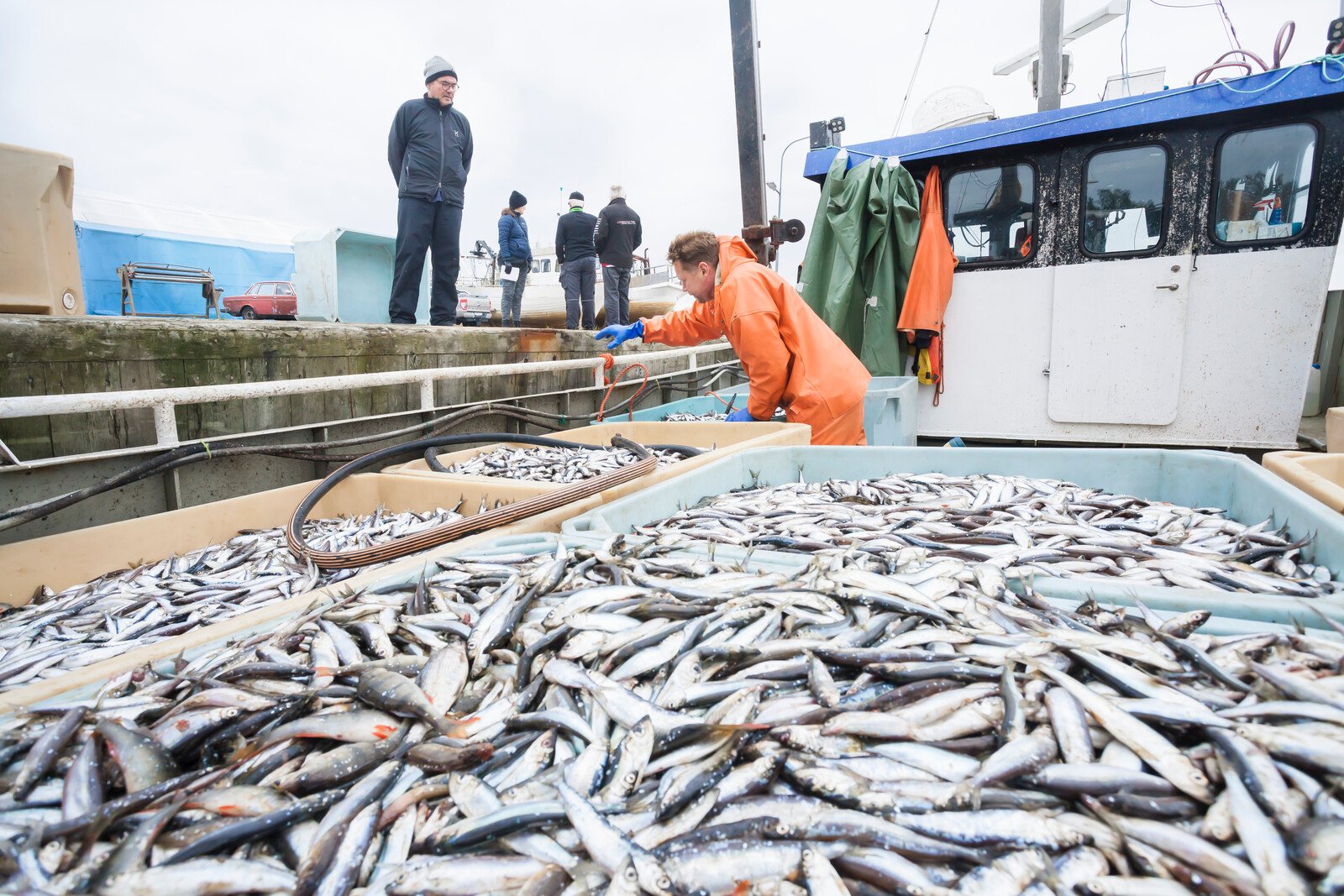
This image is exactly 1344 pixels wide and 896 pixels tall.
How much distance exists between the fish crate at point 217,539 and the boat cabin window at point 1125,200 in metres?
5.53

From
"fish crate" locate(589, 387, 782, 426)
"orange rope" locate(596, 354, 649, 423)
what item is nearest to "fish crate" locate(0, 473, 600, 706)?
"orange rope" locate(596, 354, 649, 423)

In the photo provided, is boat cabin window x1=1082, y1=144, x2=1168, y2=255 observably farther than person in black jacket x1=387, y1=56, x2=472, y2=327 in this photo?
No

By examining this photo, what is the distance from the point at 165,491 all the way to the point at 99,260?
56.9 ft

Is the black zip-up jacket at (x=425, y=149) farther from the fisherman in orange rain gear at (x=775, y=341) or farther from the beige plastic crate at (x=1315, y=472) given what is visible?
the beige plastic crate at (x=1315, y=472)

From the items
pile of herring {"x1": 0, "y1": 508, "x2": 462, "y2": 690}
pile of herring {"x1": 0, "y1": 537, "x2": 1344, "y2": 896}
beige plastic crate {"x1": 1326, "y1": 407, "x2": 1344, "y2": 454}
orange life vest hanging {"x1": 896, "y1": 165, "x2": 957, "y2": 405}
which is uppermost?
orange life vest hanging {"x1": 896, "y1": 165, "x2": 957, "y2": 405}

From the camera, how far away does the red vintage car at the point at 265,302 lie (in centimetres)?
1819

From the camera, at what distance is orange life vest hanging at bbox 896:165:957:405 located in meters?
6.31

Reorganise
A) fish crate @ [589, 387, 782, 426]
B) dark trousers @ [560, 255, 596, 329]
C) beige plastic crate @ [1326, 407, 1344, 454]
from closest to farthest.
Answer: beige plastic crate @ [1326, 407, 1344, 454]
fish crate @ [589, 387, 782, 426]
dark trousers @ [560, 255, 596, 329]

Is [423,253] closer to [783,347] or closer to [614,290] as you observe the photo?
[783,347]

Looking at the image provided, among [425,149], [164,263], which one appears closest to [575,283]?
[425,149]

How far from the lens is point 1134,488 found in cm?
377

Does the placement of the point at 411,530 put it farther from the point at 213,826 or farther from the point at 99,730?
the point at 213,826

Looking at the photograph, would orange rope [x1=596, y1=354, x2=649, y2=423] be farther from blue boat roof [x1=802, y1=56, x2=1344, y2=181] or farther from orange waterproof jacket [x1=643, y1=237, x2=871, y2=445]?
blue boat roof [x1=802, y1=56, x2=1344, y2=181]

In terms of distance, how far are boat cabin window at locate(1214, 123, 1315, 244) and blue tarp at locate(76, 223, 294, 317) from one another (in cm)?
1885
